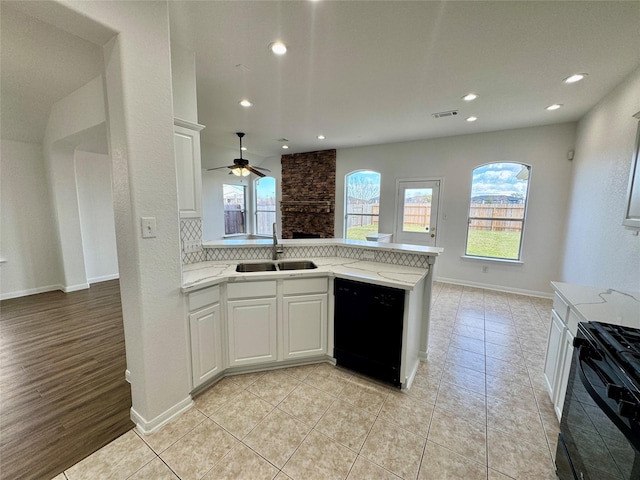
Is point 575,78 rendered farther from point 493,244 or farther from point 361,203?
point 361,203

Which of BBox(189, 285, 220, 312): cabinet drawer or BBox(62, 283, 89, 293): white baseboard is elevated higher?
BBox(189, 285, 220, 312): cabinet drawer

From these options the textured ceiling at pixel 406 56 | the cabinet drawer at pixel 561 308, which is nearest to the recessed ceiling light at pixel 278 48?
the textured ceiling at pixel 406 56

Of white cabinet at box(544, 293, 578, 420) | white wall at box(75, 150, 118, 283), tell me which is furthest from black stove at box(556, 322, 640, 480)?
white wall at box(75, 150, 118, 283)

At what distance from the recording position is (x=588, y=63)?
Answer: 92.7 inches

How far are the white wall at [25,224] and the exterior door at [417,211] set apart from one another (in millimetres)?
6418

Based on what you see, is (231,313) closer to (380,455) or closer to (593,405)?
(380,455)

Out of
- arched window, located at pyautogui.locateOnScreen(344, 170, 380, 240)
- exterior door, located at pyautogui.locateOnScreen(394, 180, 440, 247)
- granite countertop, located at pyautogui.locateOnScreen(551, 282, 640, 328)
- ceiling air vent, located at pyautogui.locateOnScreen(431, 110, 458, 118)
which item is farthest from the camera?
arched window, located at pyautogui.locateOnScreen(344, 170, 380, 240)

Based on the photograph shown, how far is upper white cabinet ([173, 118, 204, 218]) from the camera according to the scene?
2.19 meters

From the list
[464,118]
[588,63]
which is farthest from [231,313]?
[464,118]

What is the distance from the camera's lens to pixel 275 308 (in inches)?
89.7

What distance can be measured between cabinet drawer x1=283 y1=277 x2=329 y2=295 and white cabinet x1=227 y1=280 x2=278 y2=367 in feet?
0.41

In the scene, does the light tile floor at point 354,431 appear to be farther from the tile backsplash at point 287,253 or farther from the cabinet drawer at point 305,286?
the tile backsplash at point 287,253

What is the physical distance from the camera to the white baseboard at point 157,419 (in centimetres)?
170

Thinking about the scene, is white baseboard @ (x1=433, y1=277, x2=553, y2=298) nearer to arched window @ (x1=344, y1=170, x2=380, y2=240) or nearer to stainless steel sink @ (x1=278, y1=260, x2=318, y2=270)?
arched window @ (x1=344, y1=170, x2=380, y2=240)
